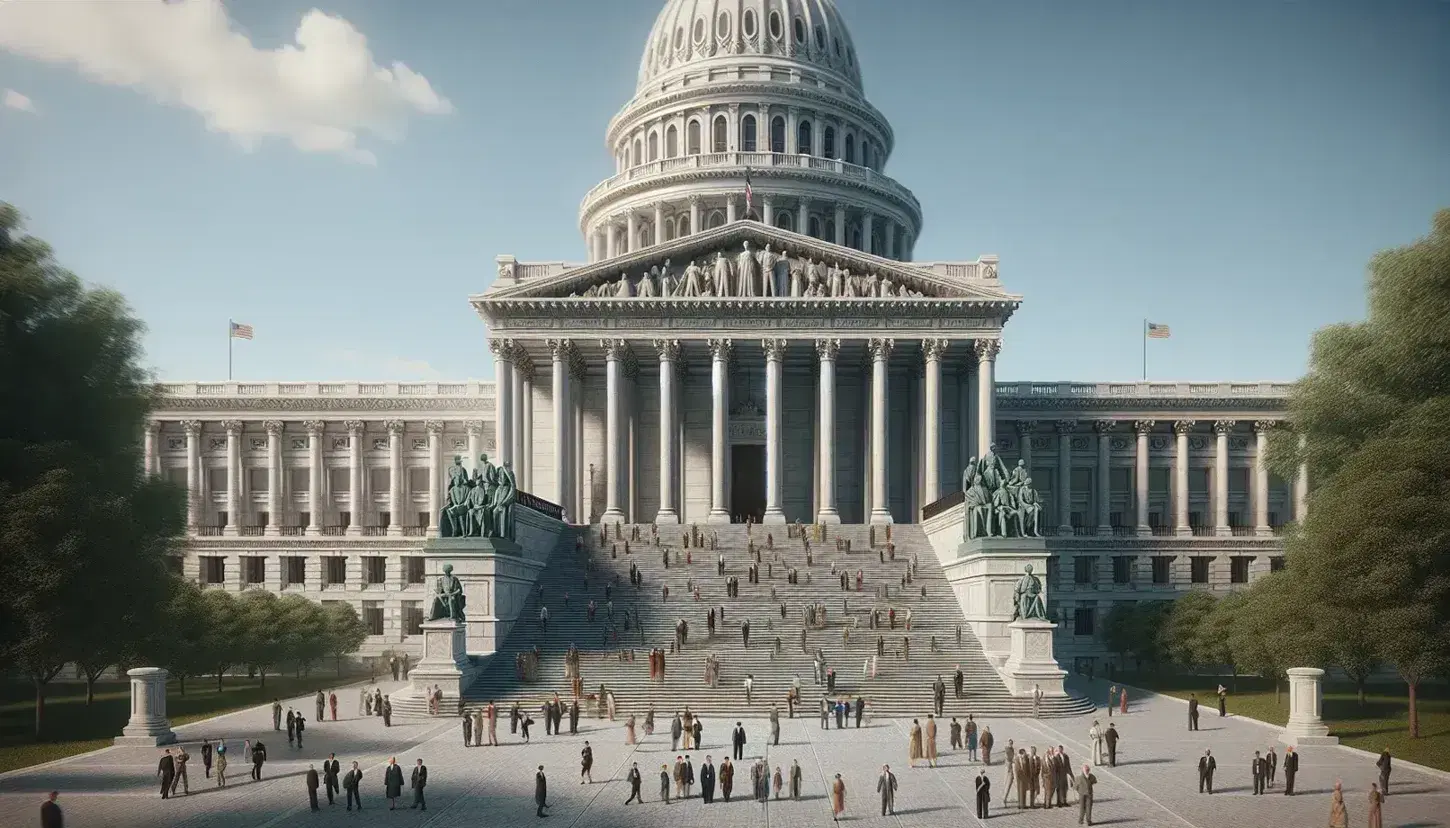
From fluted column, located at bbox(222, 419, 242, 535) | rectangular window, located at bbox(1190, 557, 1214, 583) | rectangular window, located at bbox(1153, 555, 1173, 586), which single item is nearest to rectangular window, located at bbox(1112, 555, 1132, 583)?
rectangular window, located at bbox(1153, 555, 1173, 586)

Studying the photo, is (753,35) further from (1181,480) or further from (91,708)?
(91,708)

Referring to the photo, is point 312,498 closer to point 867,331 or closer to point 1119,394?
point 867,331

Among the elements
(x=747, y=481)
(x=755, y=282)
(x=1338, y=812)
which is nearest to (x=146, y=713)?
(x=1338, y=812)

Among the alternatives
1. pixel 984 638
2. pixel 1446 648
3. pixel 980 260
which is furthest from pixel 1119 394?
pixel 1446 648

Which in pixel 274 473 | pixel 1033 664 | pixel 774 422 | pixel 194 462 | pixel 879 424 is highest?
pixel 774 422

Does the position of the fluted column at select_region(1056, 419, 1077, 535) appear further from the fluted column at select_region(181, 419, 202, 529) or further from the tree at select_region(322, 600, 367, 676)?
the fluted column at select_region(181, 419, 202, 529)

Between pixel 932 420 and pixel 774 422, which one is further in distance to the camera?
pixel 932 420
